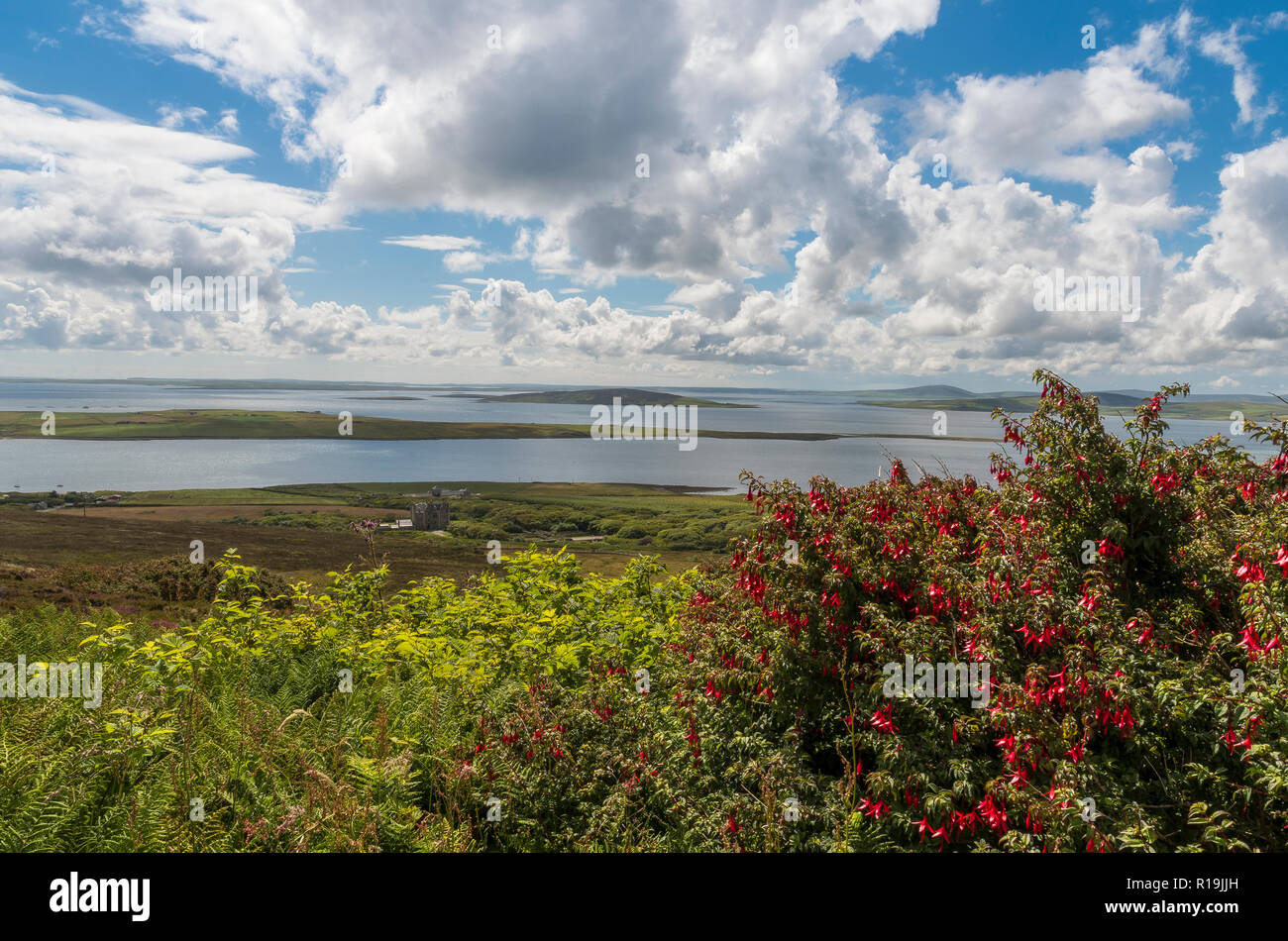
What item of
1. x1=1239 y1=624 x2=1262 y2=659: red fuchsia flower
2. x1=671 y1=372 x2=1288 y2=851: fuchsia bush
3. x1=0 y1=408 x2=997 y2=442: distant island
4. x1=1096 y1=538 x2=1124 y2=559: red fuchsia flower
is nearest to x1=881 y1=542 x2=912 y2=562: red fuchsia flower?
x1=671 y1=372 x2=1288 y2=851: fuchsia bush

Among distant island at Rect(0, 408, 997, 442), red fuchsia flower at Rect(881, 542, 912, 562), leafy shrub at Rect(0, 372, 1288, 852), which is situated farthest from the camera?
distant island at Rect(0, 408, 997, 442)

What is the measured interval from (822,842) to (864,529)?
7.32 ft

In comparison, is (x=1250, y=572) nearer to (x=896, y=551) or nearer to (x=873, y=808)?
(x=896, y=551)

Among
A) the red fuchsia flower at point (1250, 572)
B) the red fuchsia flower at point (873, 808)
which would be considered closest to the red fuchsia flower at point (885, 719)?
the red fuchsia flower at point (873, 808)

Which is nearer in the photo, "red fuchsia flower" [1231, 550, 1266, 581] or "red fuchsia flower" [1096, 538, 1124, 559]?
"red fuchsia flower" [1231, 550, 1266, 581]

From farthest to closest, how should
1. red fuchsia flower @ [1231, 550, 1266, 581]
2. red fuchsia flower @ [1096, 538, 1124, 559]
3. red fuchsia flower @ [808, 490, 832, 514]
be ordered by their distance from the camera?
red fuchsia flower @ [808, 490, 832, 514], red fuchsia flower @ [1096, 538, 1124, 559], red fuchsia flower @ [1231, 550, 1266, 581]

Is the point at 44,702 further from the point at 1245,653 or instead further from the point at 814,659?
the point at 1245,653

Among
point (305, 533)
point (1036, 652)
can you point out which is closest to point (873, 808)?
point (1036, 652)

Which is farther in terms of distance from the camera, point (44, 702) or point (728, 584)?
point (728, 584)

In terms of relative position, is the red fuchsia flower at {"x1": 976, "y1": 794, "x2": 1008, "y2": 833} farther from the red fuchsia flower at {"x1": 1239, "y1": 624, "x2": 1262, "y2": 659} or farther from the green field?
the green field

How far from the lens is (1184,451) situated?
19.3 ft

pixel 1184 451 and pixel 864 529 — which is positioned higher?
pixel 1184 451

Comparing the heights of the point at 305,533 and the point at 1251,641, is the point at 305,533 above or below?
below

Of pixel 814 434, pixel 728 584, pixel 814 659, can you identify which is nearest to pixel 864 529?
pixel 814 659
